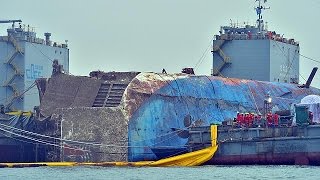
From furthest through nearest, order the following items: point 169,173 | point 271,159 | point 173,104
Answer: point 173,104 → point 271,159 → point 169,173

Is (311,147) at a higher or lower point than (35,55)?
lower

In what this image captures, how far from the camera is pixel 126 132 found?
3017 inches

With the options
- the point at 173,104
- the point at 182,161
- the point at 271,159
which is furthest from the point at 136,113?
the point at 271,159

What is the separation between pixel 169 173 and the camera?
6700 centimetres

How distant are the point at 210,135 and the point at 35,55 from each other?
38163 mm

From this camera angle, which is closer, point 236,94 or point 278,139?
point 278,139

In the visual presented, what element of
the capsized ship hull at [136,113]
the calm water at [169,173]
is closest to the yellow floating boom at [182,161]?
the capsized ship hull at [136,113]

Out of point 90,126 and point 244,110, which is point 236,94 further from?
point 90,126

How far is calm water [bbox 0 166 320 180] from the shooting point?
63.5 m

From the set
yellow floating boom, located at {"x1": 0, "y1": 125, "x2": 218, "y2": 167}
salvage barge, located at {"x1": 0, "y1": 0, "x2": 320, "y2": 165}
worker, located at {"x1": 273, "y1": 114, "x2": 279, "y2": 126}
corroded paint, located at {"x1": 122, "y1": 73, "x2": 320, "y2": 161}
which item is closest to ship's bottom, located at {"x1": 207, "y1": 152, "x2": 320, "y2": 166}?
salvage barge, located at {"x1": 0, "y1": 0, "x2": 320, "y2": 165}

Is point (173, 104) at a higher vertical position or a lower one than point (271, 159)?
higher

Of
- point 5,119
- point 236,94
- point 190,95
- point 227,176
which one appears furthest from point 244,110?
point 227,176

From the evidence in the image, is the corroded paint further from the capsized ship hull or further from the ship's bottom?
the ship's bottom

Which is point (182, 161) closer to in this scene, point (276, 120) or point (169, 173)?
point (276, 120)
